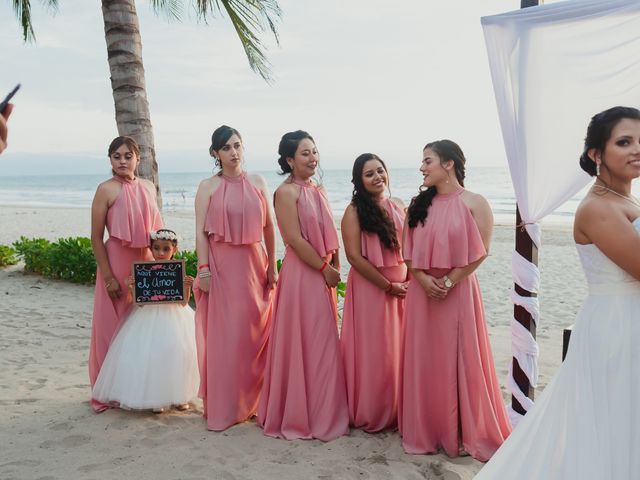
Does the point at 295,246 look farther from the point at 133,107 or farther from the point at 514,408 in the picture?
the point at 133,107

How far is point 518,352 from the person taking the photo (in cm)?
477

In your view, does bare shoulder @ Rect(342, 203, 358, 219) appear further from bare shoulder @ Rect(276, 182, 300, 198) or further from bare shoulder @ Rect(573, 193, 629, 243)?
bare shoulder @ Rect(573, 193, 629, 243)

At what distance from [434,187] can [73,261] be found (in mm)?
8215

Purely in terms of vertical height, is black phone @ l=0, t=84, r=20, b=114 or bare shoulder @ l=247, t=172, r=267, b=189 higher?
black phone @ l=0, t=84, r=20, b=114

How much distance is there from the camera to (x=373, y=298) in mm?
4938

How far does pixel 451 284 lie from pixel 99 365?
3.10 m

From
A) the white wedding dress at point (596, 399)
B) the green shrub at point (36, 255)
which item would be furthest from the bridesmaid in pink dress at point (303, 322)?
the green shrub at point (36, 255)

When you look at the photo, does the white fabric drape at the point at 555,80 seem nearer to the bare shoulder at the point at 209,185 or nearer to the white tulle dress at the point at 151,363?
the bare shoulder at the point at 209,185

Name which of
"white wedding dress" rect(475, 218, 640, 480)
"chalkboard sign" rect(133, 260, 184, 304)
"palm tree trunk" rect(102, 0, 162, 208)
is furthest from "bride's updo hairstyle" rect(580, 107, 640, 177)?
"palm tree trunk" rect(102, 0, 162, 208)

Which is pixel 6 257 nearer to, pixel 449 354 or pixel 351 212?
pixel 351 212

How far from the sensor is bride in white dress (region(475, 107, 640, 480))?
2914 mm

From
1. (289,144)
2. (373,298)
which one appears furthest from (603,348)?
(289,144)

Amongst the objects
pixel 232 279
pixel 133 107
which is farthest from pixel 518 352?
pixel 133 107

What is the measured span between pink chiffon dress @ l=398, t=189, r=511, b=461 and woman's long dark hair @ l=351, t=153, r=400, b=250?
0.31 metres
